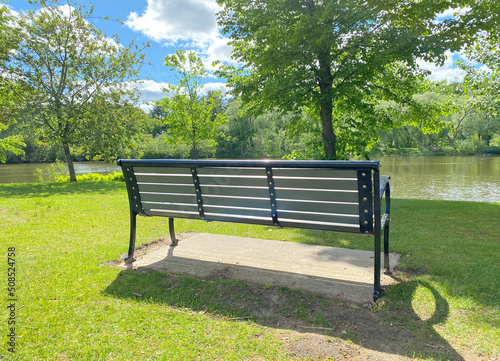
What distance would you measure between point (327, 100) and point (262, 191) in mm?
7571

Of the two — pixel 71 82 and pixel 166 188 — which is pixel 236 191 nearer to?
pixel 166 188

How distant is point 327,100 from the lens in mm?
9875

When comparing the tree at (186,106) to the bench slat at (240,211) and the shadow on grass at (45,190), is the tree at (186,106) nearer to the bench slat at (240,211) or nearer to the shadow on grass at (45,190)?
the shadow on grass at (45,190)

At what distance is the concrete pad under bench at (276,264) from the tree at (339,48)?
596 centimetres

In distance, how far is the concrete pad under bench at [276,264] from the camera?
9.98 ft

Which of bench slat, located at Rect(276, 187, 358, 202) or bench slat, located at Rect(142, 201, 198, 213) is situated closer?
bench slat, located at Rect(276, 187, 358, 202)

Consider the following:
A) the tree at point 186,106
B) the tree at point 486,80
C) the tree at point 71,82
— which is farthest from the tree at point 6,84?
the tree at point 486,80

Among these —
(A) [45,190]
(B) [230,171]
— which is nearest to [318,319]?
(B) [230,171]

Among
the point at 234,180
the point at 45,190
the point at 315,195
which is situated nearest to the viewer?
the point at 315,195

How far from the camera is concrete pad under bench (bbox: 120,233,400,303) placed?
3043mm

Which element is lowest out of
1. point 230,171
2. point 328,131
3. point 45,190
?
point 45,190

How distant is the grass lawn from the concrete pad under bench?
0.65ft

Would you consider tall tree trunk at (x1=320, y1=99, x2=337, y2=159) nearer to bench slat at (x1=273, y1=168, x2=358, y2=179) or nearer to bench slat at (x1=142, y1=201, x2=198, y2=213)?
bench slat at (x1=142, y1=201, x2=198, y2=213)

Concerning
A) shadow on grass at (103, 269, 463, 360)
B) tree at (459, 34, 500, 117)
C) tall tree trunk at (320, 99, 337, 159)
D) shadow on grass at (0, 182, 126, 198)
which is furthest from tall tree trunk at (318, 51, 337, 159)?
shadow on grass at (103, 269, 463, 360)
